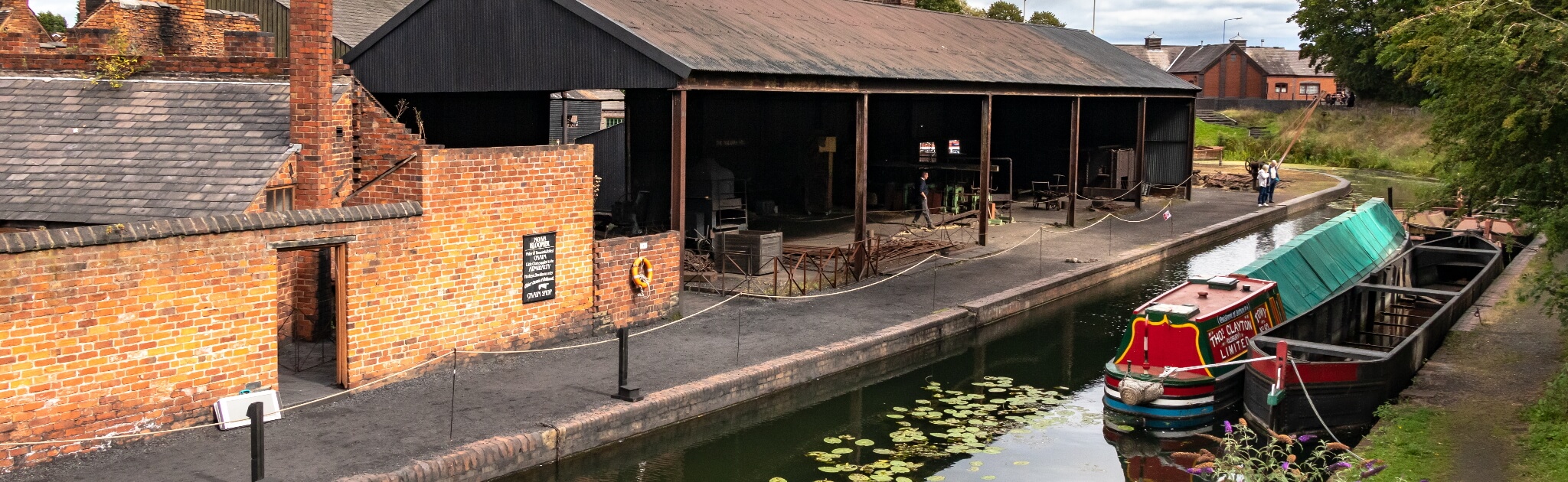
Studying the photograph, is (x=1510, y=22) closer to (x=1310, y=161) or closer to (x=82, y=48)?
(x=82, y=48)

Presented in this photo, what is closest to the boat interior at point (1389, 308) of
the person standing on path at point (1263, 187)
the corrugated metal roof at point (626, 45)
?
the corrugated metal roof at point (626, 45)

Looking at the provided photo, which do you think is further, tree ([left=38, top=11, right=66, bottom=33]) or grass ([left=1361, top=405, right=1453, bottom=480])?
tree ([left=38, top=11, right=66, bottom=33])

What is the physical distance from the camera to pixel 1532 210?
43.3 feet

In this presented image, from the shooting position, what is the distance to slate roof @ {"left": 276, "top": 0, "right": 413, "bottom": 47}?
3025 centimetres

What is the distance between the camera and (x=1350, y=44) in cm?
6138

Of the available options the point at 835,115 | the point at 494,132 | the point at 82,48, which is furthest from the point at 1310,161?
the point at 82,48

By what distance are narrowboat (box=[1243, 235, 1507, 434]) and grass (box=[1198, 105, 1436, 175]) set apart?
121 ft

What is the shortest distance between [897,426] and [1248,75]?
3237 inches

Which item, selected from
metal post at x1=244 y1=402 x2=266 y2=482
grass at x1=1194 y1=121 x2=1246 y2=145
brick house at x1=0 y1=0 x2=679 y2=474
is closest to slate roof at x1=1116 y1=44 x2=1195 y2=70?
grass at x1=1194 y1=121 x2=1246 y2=145

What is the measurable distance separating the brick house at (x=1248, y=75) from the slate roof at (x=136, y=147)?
8095 centimetres

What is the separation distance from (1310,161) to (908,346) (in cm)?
4861

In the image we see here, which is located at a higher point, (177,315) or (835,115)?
(835,115)

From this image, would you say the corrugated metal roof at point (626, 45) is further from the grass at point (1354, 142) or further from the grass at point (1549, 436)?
the grass at point (1354, 142)

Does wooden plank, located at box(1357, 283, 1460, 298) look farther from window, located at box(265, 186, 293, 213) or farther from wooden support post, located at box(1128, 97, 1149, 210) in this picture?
wooden support post, located at box(1128, 97, 1149, 210)
